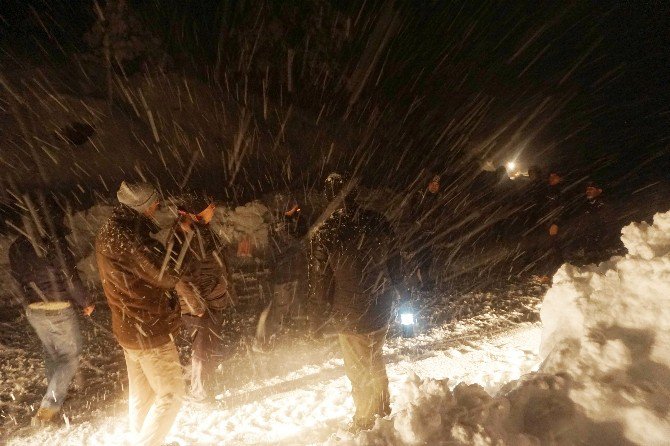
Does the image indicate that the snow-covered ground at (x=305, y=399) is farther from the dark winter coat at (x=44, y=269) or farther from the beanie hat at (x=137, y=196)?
the beanie hat at (x=137, y=196)

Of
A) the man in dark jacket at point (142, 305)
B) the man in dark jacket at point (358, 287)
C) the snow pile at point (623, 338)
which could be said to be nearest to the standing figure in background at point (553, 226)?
the snow pile at point (623, 338)

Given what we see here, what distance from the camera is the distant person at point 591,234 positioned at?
334 inches

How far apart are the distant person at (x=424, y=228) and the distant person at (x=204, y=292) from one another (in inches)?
168

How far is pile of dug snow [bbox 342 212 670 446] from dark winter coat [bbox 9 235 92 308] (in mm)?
3128

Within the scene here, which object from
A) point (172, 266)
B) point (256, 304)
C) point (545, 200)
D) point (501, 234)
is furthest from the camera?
point (501, 234)

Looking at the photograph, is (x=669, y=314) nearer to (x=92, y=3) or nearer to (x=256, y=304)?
(x=256, y=304)

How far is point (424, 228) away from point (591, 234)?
4.69 meters

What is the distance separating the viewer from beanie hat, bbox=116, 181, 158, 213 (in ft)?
8.53

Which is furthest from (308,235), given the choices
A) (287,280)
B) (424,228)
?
(424,228)

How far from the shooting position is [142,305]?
269 cm

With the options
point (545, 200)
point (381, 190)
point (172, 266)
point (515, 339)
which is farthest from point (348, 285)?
point (381, 190)

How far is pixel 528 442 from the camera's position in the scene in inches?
61.9

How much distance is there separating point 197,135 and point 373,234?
9.60m

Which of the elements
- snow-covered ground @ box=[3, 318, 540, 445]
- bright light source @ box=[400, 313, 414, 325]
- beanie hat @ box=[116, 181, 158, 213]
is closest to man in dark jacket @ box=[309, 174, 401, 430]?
snow-covered ground @ box=[3, 318, 540, 445]
